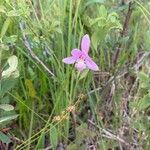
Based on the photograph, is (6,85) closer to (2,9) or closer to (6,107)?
(6,107)

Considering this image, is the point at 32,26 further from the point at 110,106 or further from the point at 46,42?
the point at 110,106

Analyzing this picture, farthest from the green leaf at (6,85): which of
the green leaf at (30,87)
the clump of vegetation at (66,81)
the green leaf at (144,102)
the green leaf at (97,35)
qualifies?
the green leaf at (144,102)

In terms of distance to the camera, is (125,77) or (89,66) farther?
(125,77)

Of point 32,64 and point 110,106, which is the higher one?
point 32,64

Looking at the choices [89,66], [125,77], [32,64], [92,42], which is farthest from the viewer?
[125,77]

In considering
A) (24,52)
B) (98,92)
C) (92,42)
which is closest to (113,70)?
(98,92)

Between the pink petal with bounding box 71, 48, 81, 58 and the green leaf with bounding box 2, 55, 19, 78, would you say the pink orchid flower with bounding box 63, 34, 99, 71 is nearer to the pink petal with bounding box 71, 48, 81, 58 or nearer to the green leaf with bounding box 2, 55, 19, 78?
the pink petal with bounding box 71, 48, 81, 58

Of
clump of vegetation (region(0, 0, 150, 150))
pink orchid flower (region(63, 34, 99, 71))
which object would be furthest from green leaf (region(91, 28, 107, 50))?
pink orchid flower (region(63, 34, 99, 71))

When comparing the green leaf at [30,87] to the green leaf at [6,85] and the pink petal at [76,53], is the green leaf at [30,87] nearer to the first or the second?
the green leaf at [6,85]

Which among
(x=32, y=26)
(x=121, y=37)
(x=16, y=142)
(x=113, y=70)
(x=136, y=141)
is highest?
(x=32, y=26)
